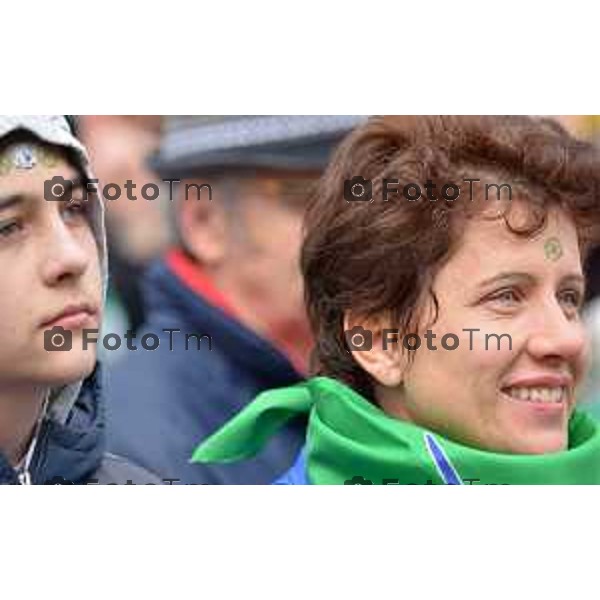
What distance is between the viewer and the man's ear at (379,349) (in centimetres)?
197

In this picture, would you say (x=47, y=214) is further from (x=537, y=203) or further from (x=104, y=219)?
(x=537, y=203)

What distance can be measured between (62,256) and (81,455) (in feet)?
1.08

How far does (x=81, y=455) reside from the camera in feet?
6.69

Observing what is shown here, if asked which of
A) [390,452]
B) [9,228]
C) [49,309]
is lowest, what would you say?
[390,452]

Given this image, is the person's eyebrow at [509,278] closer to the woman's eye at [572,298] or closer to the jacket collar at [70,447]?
the woman's eye at [572,298]

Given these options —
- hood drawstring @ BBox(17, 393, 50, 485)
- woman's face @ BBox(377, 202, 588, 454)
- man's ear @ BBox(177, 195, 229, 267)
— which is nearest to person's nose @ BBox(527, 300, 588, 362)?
woman's face @ BBox(377, 202, 588, 454)

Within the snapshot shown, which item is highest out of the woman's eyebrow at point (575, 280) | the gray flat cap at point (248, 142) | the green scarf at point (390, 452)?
the gray flat cap at point (248, 142)

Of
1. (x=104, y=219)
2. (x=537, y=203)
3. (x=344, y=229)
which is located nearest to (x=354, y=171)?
(x=344, y=229)

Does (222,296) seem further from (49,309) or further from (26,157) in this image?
(26,157)


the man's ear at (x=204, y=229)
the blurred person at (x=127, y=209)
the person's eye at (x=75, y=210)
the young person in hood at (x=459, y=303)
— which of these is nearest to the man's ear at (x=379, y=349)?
the young person in hood at (x=459, y=303)

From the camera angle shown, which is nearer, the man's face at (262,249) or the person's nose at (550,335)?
the person's nose at (550,335)

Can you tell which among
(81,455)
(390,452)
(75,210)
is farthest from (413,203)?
(81,455)

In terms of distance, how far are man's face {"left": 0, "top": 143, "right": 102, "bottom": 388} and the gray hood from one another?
1 cm

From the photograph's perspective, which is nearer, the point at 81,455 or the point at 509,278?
the point at 509,278
